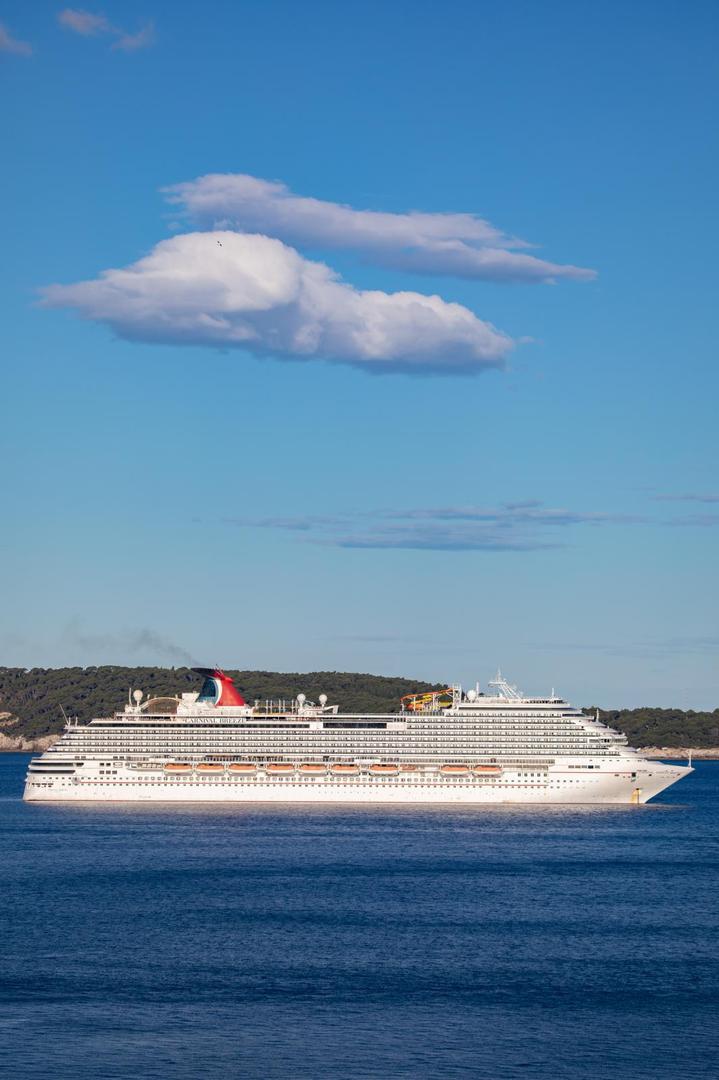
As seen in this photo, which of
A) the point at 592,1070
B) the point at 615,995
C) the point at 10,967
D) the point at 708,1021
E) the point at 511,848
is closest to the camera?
the point at 592,1070

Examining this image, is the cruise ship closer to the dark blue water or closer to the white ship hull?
the white ship hull

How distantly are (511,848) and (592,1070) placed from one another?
5020 centimetres

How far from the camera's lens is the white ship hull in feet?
407

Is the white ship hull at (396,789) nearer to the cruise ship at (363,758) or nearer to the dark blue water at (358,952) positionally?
the cruise ship at (363,758)

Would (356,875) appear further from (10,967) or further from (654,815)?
(654,815)

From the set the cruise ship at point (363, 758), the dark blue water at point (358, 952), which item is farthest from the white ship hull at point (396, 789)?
the dark blue water at point (358, 952)

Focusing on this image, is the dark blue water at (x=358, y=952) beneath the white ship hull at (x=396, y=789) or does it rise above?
beneath

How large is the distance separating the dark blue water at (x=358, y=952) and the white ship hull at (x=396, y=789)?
51.0ft

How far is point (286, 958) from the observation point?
6228 centimetres

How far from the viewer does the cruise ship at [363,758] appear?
4884 inches

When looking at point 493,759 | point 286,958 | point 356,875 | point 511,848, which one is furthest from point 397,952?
point 493,759

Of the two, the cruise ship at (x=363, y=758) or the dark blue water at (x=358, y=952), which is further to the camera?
the cruise ship at (x=363, y=758)

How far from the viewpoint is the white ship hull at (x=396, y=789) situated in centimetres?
12419

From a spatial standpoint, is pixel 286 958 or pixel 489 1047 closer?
pixel 489 1047
